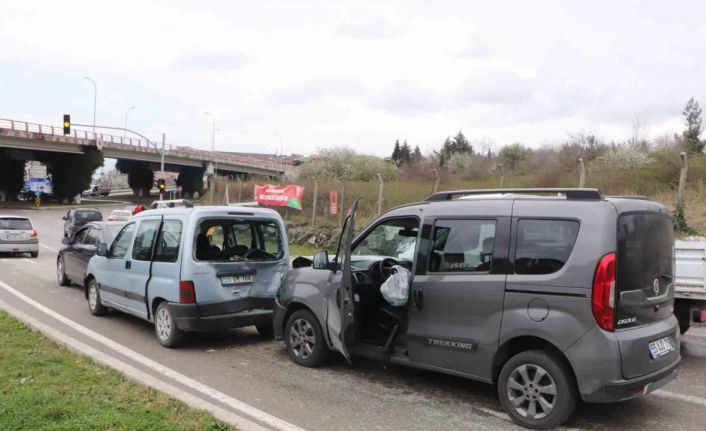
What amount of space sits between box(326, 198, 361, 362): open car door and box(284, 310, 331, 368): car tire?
0.95 ft

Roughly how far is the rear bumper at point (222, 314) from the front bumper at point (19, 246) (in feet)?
48.2

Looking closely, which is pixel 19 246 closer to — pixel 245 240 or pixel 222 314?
pixel 245 240

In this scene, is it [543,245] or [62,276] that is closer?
[543,245]

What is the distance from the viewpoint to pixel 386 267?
615 cm

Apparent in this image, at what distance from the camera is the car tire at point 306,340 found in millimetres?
6301

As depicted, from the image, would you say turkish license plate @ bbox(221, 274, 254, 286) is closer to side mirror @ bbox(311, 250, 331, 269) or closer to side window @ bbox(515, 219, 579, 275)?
side mirror @ bbox(311, 250, 331, 269)

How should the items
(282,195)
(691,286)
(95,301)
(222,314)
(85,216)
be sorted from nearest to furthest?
(691,286), (222,314), (95,301), (282,195), (85,216)

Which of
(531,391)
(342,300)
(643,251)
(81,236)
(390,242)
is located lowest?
(531,391)

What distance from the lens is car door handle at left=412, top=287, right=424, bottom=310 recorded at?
539cm

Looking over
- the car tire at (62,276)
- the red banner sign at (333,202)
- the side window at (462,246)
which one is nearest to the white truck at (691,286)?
the side window at (462,246)

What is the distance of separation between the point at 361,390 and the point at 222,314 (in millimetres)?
2398

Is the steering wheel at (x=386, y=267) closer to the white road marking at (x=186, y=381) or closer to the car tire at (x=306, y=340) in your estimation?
the car tire at (x=306, y=340)

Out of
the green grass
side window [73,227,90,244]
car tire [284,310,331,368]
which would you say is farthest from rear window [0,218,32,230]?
car tire [284,310,331,368]

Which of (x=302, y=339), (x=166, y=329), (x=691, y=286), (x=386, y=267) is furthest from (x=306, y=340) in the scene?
(x=691, y=286)
